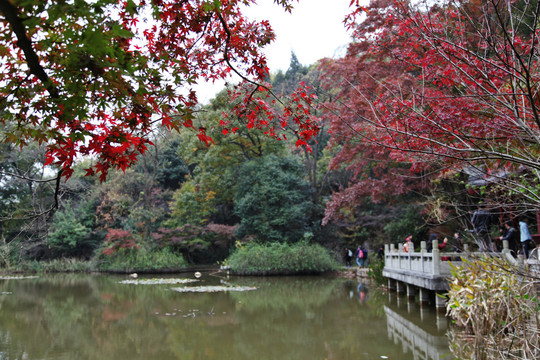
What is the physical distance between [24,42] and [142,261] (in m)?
17.8

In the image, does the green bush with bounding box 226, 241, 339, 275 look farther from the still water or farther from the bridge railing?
the bridge railing

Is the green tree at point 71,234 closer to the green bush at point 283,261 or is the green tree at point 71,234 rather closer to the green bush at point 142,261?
the green bush at point 142,261

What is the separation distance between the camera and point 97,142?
2498 mm

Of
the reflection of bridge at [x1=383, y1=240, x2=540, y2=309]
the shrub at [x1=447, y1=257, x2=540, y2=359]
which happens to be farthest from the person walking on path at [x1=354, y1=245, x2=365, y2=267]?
the shrub at [x1=447, y1=257, x2=540, y2=359]

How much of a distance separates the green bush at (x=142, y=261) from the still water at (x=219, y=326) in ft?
21.9

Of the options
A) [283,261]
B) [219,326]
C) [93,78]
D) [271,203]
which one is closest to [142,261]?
[271,203]

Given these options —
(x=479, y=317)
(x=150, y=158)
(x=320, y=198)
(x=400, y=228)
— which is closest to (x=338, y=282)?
(x=400, y=228)

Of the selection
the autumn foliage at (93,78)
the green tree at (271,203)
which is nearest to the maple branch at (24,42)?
the autumn foliage at (93,78)

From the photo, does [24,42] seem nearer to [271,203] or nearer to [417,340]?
[417,340]

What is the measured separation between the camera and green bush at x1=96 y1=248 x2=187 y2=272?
1869 centimetres

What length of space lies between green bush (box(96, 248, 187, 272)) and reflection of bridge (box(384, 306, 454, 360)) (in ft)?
42.9

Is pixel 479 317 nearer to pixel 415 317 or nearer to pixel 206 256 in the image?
pixel 415 317

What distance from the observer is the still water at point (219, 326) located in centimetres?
576

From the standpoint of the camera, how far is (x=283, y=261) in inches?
674
